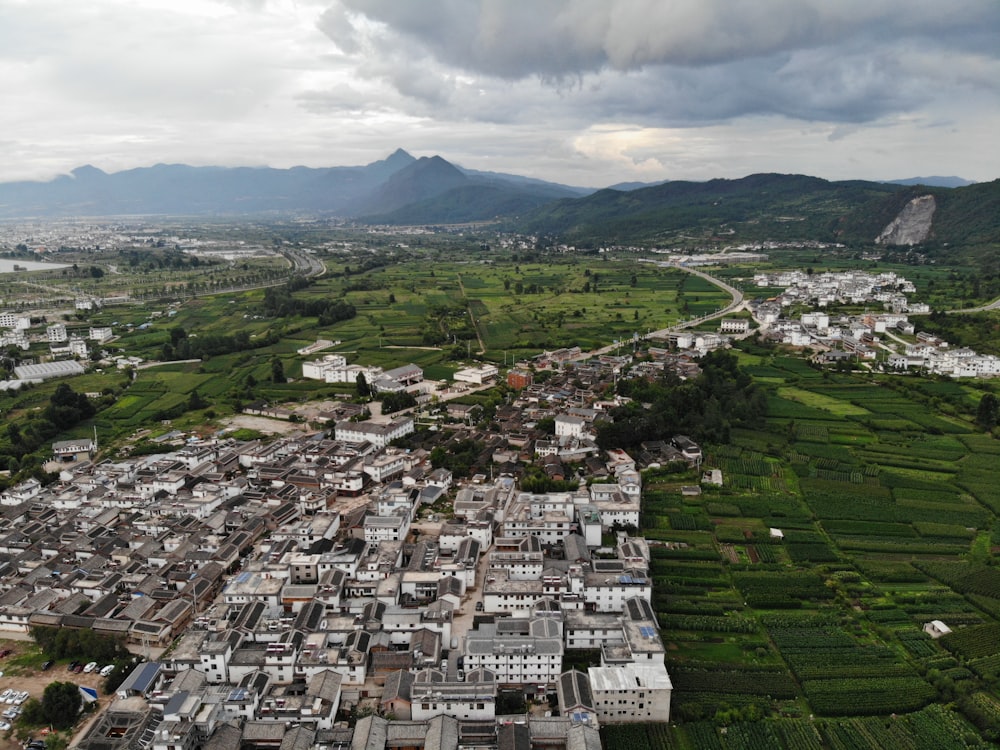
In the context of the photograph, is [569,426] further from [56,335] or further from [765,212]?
[765,212]

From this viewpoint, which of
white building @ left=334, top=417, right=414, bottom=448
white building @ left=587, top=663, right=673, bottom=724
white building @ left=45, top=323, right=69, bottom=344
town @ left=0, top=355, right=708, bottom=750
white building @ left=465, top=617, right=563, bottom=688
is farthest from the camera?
white building @ left=45, top=323, right=69, bottom=344

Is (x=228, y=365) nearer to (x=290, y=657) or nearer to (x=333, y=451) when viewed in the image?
(x=333, y=451)

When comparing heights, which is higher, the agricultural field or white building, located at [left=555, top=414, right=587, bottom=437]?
white building, located at [left=555, top=414, right=587, bottom=437]

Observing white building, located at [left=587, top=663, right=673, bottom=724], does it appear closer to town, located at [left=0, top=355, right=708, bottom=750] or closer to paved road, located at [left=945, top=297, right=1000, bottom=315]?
town, located at [left=0, top=355, right=708, bottom=750]

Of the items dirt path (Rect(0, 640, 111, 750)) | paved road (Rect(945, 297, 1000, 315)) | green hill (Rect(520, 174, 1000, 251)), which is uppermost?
green hill (Rect(520, 174, 1000, 251))

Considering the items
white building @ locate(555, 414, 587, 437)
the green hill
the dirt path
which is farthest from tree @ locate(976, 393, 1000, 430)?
the green hill

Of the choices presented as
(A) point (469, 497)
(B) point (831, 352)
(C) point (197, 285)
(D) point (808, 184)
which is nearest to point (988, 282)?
(B) point (831, 352)
